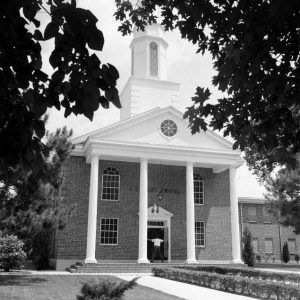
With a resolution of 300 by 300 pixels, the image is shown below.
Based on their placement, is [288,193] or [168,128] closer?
[288,193]

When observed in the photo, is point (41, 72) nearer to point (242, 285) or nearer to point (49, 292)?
point (49, 292)

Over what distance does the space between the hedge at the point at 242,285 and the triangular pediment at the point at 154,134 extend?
35.6 feet

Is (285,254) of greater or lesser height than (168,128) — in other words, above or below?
below

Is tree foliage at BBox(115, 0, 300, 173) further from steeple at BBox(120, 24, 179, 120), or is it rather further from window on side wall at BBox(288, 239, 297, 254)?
window on side wall at BBox(288, 239, 297, 254)

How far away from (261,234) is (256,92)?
35411 mm

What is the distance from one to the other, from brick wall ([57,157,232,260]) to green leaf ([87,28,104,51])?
2535 cm

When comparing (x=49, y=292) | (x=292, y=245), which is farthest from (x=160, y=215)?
(x=292, y=245)

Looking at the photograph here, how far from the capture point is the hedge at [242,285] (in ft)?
42.8

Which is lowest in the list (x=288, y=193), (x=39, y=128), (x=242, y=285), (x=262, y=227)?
(x=242, y=285)

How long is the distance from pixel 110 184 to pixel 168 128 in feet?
18.3

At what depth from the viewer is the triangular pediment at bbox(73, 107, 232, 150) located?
2825 cm

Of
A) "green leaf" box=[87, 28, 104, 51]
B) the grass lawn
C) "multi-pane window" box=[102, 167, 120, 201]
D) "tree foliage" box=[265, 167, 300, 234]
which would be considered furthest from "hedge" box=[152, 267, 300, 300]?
"green leaf" box=[87, 28, 104, 51]

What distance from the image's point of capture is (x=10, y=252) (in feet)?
75.9

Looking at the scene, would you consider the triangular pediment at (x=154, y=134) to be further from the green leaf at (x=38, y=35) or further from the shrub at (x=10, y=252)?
the green leaf at (x=38, y=35)
